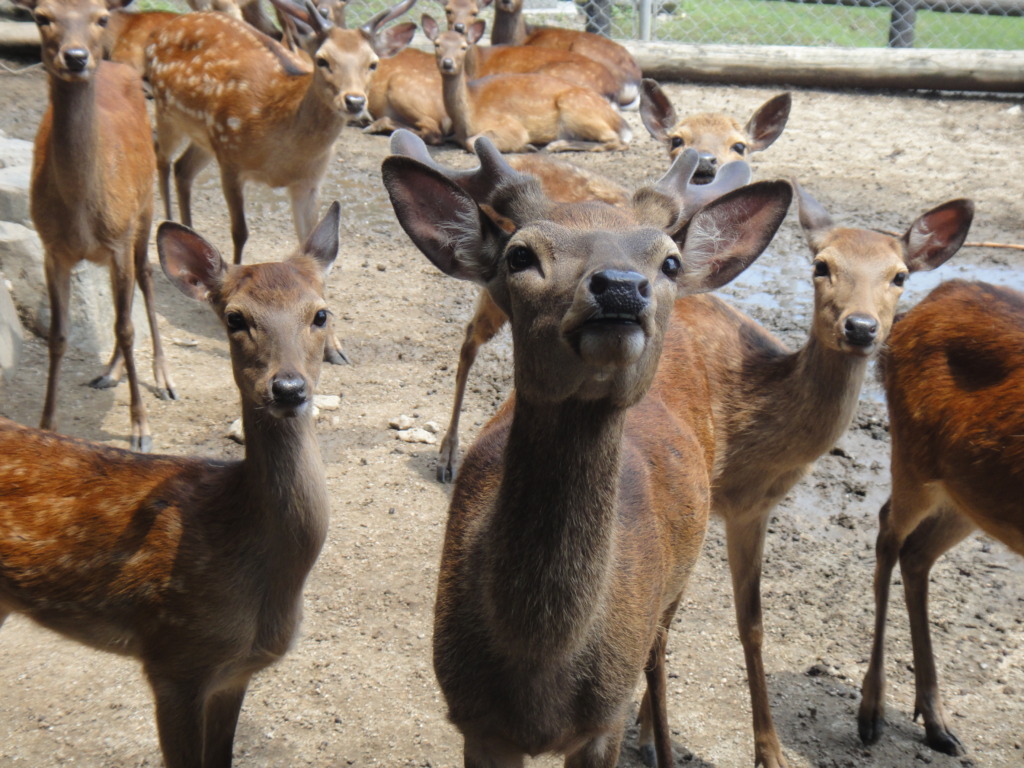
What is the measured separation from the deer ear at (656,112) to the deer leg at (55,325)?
3662mm

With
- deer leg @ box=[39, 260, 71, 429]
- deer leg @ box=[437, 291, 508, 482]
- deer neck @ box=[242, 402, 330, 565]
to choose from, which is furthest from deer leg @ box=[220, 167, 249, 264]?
deer neck @ box=[242, 402, 330, 565]

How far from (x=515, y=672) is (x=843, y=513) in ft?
9.91

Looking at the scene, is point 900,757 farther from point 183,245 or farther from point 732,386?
point 183,245

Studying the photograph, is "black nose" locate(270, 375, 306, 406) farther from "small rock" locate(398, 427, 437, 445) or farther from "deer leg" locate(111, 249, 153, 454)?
"small rock" locate(398, 427, 437, 445)

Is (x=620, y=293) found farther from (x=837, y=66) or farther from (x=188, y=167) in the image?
(x=837, y=66)

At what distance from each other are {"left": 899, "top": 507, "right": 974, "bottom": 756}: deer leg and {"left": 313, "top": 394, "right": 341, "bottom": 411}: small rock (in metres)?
2.94

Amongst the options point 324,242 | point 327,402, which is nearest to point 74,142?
point 327,402

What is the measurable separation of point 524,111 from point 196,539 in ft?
28.2

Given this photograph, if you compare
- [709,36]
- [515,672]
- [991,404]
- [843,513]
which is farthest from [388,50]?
[709,36]

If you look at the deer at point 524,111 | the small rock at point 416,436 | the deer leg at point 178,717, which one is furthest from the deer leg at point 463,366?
the deer at point 524,111

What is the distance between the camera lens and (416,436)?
18.8ft

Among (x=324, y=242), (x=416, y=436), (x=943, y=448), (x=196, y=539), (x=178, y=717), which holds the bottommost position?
(x=178, y=717)

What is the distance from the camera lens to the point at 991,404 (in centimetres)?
387

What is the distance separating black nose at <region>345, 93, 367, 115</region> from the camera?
271 inches
